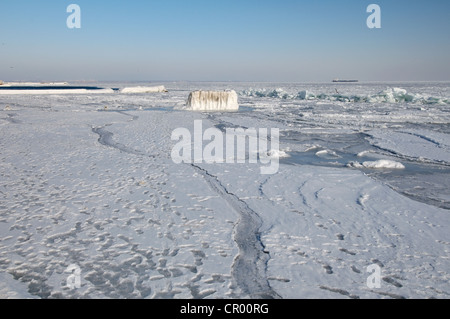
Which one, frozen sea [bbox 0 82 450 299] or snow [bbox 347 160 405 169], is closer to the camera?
frozen sea [bbox 0 82 450 299]

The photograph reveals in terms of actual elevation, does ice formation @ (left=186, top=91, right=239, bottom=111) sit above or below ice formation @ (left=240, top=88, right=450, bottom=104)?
below

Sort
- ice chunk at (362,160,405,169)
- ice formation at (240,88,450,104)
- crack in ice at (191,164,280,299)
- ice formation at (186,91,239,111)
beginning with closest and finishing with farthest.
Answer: crack in ice at (191,164,280,299)
ice chunk at (362,160,405,169)
ice formation at (186,91,239,111)
ice formation at (240,88,450,104)

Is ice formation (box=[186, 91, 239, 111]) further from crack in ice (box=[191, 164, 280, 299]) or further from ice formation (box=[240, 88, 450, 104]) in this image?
crack in ice (box=[191, 164, 280, 299])

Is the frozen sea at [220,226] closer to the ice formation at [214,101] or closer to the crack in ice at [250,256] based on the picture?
the crack in ice at [250,256]

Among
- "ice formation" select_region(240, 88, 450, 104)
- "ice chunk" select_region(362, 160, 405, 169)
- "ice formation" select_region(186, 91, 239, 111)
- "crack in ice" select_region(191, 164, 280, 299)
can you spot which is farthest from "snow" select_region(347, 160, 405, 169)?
"ice formation" select_region(240, 88, 450, 104)

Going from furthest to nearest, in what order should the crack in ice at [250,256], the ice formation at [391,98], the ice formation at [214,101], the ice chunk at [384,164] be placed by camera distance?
the ice formation at [391,98]
the ice formation at [214,101]
the ice chunk at [384,164]
the crack in ice at [250,256]

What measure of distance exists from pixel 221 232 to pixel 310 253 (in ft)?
2.83

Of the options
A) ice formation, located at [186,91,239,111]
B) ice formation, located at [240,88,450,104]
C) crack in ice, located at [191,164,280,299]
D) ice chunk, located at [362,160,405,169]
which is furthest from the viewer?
ice formation, located at [240,88,450,104]

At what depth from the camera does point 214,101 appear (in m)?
18.3

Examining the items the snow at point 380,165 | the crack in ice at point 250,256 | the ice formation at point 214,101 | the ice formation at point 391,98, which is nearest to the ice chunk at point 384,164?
the snow at point 380,165

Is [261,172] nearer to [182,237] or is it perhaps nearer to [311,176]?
[311,176]

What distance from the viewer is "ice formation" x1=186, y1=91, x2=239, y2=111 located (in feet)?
58.6

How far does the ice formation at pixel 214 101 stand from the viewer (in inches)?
703
